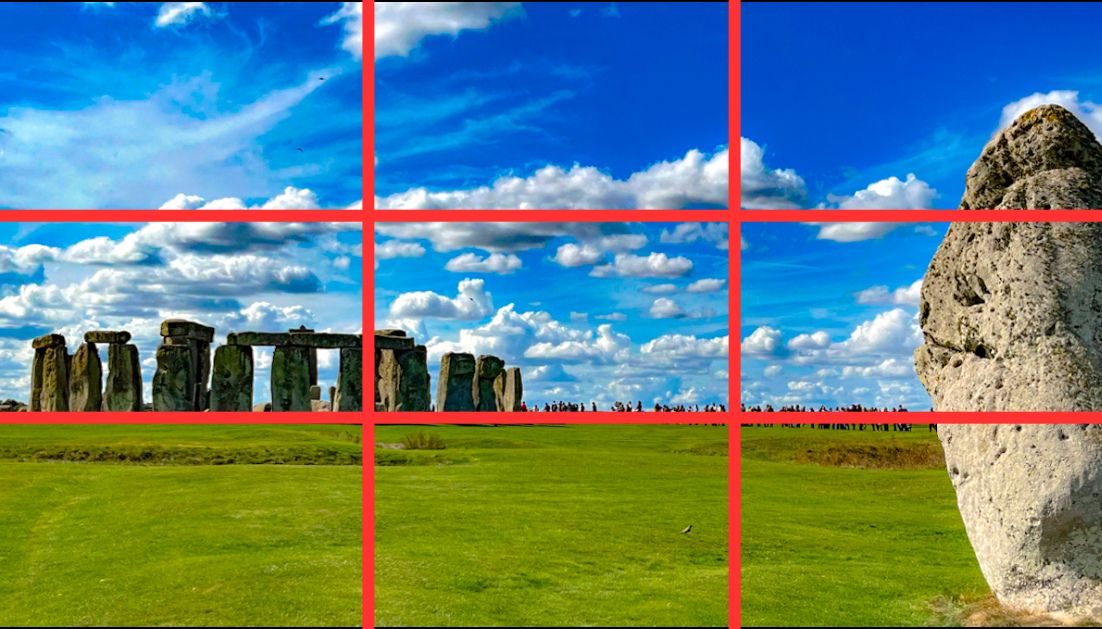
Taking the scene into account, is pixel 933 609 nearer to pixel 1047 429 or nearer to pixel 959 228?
pixel 1047 429

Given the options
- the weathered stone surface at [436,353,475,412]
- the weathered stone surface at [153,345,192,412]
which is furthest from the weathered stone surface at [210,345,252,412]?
the weathered stone surface at [436,353,475,412]

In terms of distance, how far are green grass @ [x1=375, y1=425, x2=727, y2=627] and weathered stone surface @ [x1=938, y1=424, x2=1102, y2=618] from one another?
2240mm

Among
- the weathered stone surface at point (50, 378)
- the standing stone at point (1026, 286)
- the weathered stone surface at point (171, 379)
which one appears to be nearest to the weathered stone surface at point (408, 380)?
the weathered stone surface at point (171, 379)

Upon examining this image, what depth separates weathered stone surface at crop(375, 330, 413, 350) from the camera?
84.5ft

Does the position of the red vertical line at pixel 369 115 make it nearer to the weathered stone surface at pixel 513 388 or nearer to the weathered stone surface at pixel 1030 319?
the weathered stone surface at pixel 1030 319

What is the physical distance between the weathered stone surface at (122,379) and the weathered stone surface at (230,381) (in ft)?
6.23

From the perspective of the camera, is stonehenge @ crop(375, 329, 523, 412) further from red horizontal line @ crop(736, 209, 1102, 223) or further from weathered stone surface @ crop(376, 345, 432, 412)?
red horizontal line @ crop(736, 209, 1102, 223)

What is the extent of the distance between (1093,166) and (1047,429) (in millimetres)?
2093

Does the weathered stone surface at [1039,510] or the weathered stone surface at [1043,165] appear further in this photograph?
the weathered stone surface at [1043,165]

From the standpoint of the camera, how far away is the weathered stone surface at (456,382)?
2719 centimetres

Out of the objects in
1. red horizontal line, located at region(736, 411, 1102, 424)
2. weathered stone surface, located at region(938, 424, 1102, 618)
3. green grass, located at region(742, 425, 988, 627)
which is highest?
red horizontal line, located at region(736, 411, 1102, 424)

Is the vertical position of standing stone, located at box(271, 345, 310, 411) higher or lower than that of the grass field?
higher

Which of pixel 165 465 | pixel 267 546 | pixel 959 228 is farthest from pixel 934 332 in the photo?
pixel 165 465

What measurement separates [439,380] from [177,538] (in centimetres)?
1669
